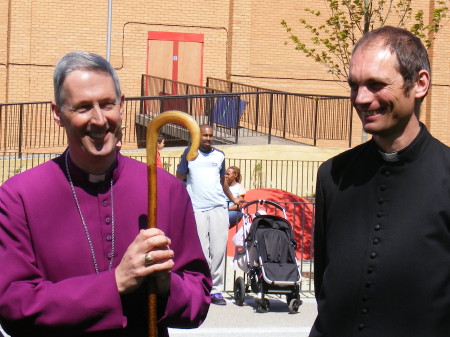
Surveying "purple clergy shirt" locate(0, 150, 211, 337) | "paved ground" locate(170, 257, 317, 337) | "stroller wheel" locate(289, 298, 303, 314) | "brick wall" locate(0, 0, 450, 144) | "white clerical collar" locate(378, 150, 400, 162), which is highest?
"brick wall" locate(0, 0, 450, 144)

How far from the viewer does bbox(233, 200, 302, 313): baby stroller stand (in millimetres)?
10516

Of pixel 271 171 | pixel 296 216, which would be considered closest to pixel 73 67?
pixel 296 216

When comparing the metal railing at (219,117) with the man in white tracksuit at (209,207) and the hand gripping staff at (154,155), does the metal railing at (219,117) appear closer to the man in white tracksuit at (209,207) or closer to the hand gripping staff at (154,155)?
the man in white tracksuit at (209,207)

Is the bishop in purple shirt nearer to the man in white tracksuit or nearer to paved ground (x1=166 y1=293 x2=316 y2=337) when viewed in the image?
paved ground (x1=166 y1=293 x2=316 y2=337)

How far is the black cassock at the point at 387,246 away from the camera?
3.27 meters

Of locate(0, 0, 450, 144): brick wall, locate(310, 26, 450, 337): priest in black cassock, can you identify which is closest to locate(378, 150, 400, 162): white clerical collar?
locate(310, 26, 450, 337): priest in black cassock

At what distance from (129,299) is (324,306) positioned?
776 millimetres

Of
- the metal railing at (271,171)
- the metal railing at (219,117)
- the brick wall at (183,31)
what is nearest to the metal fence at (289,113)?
the metal railing at (219,117)

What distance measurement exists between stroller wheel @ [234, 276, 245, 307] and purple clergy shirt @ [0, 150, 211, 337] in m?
7.54

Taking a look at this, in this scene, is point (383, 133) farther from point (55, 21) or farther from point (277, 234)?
point (55, 21)

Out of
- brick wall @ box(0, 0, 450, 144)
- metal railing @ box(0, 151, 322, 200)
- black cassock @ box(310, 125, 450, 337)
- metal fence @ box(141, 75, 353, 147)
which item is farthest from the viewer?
brick wall @ box(0, 0, 450, 144)

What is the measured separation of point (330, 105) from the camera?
25156 mm

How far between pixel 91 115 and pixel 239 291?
8003 millimetres

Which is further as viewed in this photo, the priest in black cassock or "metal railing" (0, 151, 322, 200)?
"metal railing" (0, 151, 322, 200)
